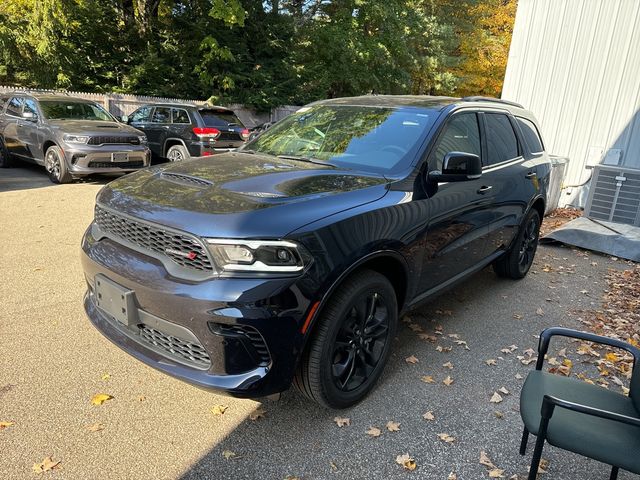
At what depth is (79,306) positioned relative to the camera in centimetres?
383

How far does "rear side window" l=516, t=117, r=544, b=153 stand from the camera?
190 inches

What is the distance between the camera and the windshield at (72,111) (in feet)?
29.7

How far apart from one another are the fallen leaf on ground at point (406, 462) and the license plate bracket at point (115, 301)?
1546 millimetres

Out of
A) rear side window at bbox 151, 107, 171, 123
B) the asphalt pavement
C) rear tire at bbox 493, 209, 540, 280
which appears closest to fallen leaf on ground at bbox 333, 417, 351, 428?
A: the asphalt pavement

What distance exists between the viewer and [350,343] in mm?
2656

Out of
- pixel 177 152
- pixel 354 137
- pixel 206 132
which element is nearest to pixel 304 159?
pixel 354 137

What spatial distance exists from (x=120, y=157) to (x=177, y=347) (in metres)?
7.28

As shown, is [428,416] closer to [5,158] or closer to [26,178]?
[26,178]

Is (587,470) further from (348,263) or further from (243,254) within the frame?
(243,254)

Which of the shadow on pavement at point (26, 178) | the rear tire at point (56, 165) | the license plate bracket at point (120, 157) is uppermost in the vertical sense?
the license plate bracket at point (120, 157)

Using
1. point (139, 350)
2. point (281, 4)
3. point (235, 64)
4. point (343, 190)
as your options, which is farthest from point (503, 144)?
point (281, 4)

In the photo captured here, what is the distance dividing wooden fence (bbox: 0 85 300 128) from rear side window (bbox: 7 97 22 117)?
343cm

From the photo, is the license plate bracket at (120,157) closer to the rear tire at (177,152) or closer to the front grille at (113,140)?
the front grille at (113,140)

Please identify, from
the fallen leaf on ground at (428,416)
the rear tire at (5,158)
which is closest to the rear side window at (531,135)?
the fallen leaf on ground at (428,416)
